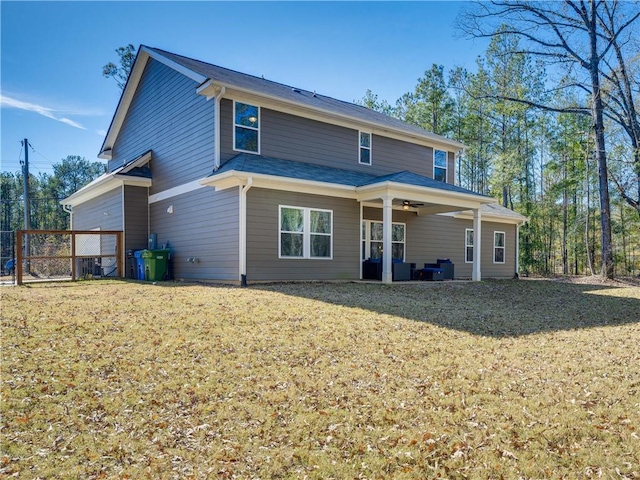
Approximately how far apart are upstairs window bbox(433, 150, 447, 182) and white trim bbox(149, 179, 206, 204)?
926 cm

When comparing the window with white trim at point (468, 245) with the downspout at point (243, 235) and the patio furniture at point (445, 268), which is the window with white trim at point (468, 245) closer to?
the patio furniture at point (445, 268)

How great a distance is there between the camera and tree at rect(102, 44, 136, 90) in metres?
26.8

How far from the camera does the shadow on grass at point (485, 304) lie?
23.1ft

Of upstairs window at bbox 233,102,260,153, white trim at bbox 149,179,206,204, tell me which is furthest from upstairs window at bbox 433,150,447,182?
white trim at bbox 149,179,206,204

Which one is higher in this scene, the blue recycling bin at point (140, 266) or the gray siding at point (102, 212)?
the gray siding at point (102, 212)

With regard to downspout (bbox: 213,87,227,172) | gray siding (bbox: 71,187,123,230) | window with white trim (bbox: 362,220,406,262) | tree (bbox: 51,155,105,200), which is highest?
tree (bbox: 51,155,105,200)

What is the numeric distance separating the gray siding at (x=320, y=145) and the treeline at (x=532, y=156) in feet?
24.9

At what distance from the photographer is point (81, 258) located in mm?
15688

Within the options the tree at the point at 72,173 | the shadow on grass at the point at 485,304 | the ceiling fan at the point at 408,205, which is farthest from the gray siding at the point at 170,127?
the tree at the point at 72,173

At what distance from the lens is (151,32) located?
17.9 m

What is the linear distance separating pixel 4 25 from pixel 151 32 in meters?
6.09

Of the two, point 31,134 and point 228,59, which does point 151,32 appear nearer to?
point 228,59

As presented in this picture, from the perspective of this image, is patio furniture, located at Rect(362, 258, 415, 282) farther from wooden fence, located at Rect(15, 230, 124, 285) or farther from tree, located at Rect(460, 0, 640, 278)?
tree, located at Rect(460, 0, 640, 278)

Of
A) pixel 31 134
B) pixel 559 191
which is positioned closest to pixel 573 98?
pixel 559 191
